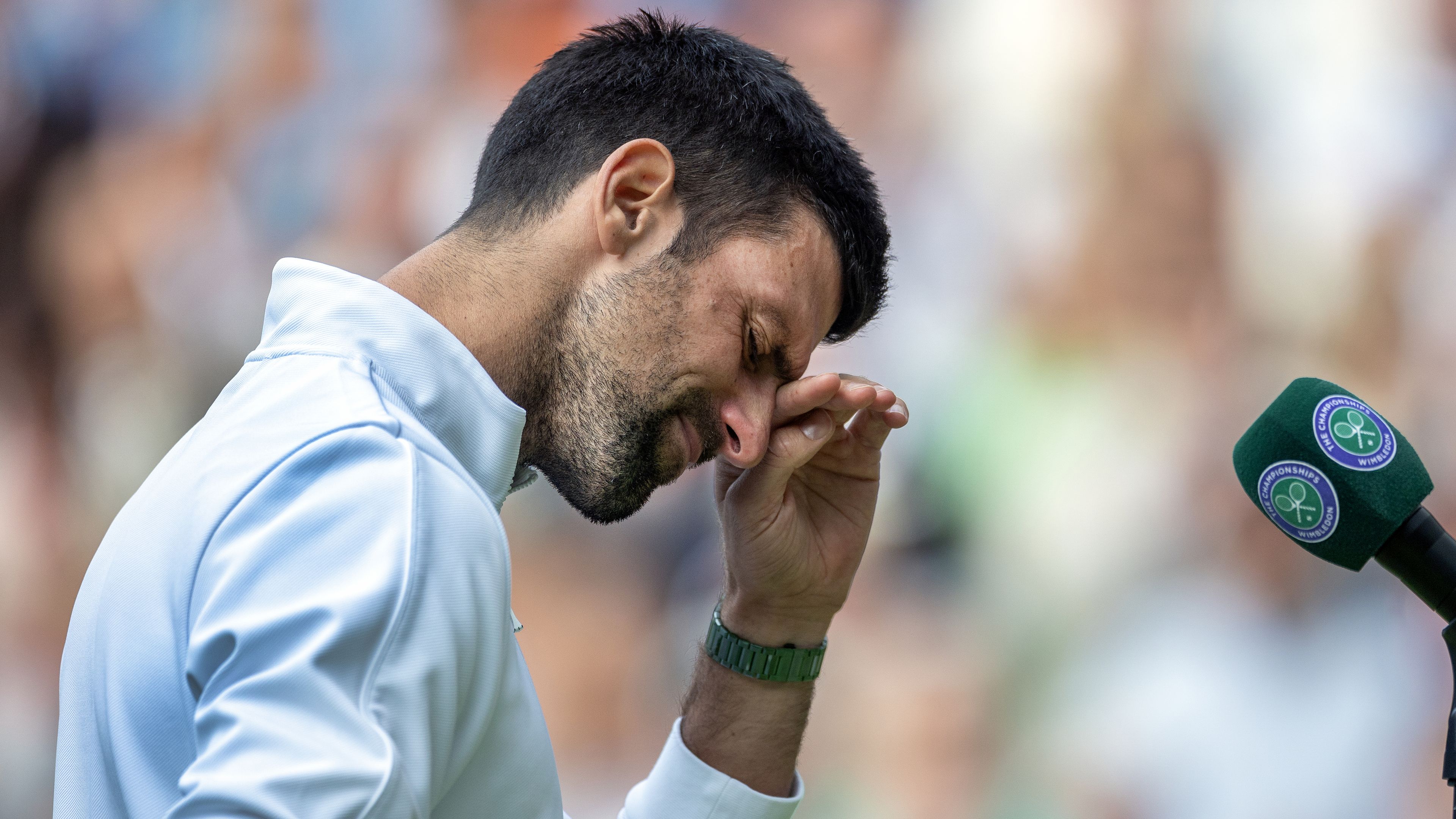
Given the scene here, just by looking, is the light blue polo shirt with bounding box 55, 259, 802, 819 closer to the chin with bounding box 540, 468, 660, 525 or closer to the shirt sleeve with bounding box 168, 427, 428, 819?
the shirt sleeve with bounding box 168, 427, 428, 819

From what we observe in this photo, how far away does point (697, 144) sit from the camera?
1332mm

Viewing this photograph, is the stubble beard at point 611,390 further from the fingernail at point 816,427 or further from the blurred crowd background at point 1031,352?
the blurred crowd background at point 1031,352

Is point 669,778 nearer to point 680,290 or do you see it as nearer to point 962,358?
point 680,290

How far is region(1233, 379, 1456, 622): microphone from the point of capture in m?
0.93

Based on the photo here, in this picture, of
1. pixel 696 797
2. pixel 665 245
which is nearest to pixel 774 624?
pixel 696 797

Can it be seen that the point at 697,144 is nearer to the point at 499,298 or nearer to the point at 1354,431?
the point at 499,298

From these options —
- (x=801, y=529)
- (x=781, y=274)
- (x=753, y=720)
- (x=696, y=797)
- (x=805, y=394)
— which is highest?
(x=781, y=274)

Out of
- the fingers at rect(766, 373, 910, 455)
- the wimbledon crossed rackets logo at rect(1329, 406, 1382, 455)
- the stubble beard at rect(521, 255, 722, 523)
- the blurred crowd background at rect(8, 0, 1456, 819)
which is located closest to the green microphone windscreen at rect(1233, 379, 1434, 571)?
the wimbledon crossed rackets logo at rect(1329, 406, 1382, 455)

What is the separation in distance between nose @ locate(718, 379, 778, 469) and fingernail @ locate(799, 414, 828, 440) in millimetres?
48

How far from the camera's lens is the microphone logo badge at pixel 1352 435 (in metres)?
0.95

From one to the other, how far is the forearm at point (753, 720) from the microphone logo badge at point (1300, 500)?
72 centimetres

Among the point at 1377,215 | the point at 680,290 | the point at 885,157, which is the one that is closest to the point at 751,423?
the point at 680,290

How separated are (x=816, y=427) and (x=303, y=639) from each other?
0.79m

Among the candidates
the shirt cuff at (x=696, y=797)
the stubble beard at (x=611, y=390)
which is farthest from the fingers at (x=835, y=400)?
the shirt cuff at (x=696, y=797)
